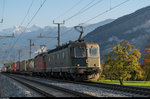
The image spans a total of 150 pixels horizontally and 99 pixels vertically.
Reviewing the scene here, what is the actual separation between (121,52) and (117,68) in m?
3.70

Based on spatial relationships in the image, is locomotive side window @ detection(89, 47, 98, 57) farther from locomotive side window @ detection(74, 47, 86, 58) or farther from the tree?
the tree

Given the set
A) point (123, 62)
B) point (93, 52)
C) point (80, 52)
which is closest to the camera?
point (80, 52)

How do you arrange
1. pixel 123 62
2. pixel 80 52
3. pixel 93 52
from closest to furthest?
pixel 80 52
pixel 93 52
pixel 123 62

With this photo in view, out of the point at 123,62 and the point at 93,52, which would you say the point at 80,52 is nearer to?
the point at 93,52

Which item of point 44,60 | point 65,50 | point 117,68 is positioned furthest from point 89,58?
point 117,68

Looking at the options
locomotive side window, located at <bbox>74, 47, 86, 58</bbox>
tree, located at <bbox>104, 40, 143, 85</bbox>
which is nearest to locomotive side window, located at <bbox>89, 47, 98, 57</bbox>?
locomotive side window, located at <bbox>74, 47, 86, 58</bbox>

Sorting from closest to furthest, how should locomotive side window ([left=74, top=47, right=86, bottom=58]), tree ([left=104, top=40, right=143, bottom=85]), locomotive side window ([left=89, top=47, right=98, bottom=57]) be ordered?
1. locomotive side window ([left=74, top=47, right=86, bottom=58])
2. locomotive side window ([left=89, top=47, right=98, bottom=57])
3. tree ([left=104, top=40, right=143, bottom=85])

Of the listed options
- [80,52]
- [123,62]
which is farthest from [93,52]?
[123,62]

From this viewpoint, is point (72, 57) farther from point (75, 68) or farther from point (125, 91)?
point (125, 91)

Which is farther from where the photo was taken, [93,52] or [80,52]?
[93,52]

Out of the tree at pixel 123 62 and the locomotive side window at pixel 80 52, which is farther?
the tree at pixel 123 62

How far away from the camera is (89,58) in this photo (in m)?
23.3

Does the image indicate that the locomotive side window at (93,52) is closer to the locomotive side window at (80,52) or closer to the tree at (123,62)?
the locomotive side window at (80,52)

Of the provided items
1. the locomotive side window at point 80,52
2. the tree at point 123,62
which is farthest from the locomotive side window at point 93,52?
the tree at point 123,62
